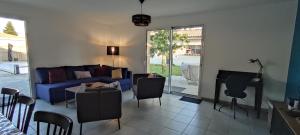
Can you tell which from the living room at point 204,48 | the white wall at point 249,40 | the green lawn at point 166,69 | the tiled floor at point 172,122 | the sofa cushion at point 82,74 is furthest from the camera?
the green lawn at point 166,69

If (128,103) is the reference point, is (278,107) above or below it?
above

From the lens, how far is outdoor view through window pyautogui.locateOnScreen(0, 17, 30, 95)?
145 inches

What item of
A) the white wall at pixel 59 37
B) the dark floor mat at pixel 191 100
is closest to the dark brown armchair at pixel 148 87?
the dark floor mat at pixel 191 100

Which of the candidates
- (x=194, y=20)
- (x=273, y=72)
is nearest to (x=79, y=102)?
(x=194, y=20)

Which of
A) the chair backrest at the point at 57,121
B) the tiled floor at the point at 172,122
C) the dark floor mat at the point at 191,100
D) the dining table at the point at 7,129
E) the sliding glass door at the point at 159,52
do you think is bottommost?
A: the tiled floor at the point at 172,122

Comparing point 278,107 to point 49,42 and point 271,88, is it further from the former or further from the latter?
point 49,42

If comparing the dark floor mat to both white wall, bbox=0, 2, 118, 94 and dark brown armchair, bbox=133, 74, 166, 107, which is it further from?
white wall, bbox=0, 2, 118, 94

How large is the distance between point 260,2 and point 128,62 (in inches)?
163

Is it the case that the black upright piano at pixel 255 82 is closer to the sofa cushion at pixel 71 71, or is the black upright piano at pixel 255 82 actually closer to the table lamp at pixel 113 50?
the table lamp at pixel 113 50

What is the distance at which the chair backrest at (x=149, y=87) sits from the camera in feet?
11.8

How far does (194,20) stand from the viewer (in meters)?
4.30

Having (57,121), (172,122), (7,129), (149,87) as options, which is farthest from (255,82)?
(7,129)

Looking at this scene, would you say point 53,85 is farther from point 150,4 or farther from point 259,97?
point 259,97

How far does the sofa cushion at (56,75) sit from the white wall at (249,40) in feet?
11.3
